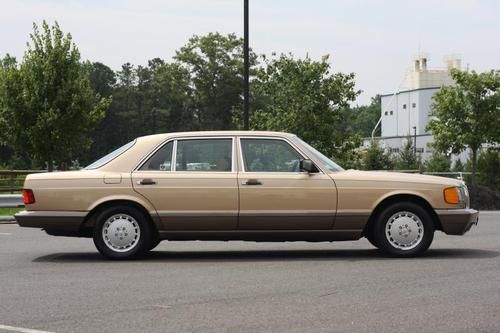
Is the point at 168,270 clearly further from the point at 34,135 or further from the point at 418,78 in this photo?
the point at 418,78

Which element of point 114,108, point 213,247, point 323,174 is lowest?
point 213,247

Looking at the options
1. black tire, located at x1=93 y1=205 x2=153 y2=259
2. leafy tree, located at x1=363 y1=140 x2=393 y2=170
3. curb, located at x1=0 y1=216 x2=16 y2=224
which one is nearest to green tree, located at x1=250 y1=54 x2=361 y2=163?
curb, located at x1=0 y1=216 x2=16 y2=224

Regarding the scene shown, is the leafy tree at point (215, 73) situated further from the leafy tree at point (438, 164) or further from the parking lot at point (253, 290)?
the parking lot at point (253, 290)

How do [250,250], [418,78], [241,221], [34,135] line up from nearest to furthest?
[241,221] → [250,250] → [34,135] → [418,78]

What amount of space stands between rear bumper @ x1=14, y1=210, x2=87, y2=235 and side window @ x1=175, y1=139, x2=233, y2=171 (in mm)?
1337

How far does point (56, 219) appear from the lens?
996cm

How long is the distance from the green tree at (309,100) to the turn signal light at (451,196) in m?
23.2

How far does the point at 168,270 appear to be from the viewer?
29.8ft

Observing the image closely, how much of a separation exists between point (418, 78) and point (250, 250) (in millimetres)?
103237

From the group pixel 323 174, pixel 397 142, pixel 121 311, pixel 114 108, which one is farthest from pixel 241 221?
pixel 114 108

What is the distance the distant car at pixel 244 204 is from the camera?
32.3 feet

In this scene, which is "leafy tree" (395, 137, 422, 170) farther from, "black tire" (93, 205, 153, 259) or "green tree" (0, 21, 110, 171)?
"black tire" (93, 205, 153, 259)

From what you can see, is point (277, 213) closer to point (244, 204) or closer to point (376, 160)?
point (244, 204)

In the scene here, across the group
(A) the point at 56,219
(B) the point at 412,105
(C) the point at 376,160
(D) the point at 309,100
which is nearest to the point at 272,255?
(A) the point at 56,219
